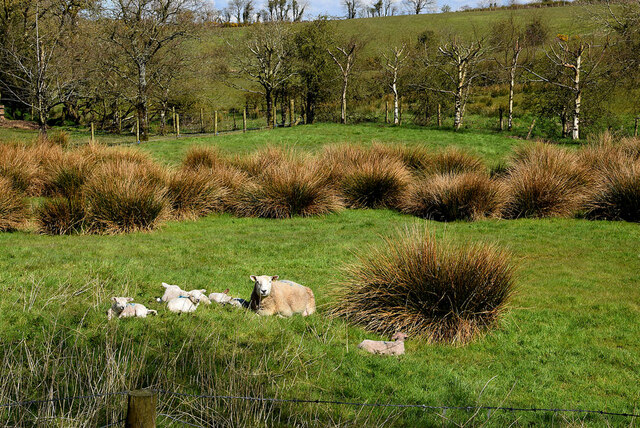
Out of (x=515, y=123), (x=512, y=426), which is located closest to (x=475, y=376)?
(x=512, y=426)

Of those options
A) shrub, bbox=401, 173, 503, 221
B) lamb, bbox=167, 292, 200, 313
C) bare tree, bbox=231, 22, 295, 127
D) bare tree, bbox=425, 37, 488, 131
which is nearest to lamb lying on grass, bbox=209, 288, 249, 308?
lamb, bbox=167, 292, 200, 313

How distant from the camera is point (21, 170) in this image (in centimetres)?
1416

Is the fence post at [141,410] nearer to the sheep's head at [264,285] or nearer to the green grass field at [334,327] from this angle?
the green grass field at [334,327]

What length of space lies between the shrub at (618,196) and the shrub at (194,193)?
29.1 ft

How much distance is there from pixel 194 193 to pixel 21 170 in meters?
4.71

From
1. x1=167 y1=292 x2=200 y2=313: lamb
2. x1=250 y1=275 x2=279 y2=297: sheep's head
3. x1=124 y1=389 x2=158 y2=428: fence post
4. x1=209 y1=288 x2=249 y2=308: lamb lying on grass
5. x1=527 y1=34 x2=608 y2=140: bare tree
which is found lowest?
x1=209 y1=288 x2=249 y2=308: lamb lying on grass

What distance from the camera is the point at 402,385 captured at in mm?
4711

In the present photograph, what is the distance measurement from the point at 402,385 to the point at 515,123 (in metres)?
A: 33.2

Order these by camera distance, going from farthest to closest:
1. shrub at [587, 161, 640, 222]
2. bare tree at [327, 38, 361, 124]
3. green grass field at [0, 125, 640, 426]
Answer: bare tree at [327, 38, 361, 124]
shrub at [587, 161, 640, 222]
green grass field at [0, 125, 640, 426]

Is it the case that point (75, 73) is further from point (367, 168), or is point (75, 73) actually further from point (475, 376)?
point (475, 376)

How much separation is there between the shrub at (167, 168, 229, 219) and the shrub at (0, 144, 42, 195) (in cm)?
380

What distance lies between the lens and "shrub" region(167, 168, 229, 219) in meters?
13.1

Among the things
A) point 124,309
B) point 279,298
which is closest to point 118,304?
point 124,309

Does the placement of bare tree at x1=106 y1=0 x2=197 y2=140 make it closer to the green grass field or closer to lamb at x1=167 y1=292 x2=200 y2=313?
the green grass field
